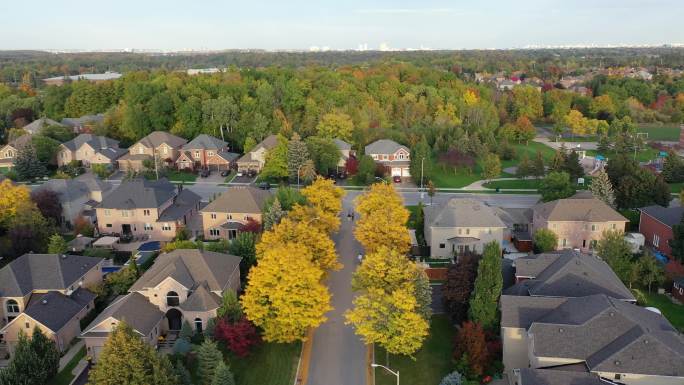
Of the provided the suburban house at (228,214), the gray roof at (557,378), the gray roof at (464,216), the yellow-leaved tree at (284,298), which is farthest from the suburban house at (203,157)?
the gray roof at (557,378)

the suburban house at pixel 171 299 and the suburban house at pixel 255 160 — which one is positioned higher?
the suburban house at pixel 255 160

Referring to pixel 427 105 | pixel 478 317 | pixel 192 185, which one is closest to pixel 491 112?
pixel 427 105

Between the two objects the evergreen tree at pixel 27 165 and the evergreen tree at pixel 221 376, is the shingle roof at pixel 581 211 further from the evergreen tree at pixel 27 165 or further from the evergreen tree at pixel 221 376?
the evergreen tree at pixel 27 165

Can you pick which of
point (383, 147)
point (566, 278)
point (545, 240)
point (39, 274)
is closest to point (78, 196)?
point (39, 274)

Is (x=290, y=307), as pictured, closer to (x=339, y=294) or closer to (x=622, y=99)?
(x=339, y=294)

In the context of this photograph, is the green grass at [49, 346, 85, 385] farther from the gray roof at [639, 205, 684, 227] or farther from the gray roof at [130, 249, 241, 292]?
the gray roof at [639, 205, 684, 227]

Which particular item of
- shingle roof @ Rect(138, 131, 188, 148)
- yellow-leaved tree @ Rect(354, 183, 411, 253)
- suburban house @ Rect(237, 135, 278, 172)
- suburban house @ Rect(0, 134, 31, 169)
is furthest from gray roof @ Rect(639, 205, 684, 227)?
suburban house @ Rect(0, 134, 31, 169)
